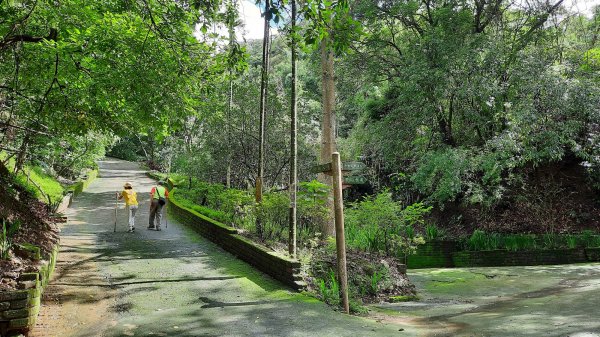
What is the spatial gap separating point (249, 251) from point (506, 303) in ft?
17.8

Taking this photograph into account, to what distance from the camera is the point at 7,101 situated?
11461mm

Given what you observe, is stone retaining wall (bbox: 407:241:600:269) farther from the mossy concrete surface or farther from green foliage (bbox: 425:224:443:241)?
the mossy concrete surface

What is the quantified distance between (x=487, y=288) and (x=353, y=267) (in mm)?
3987

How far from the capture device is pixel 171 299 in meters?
7.96

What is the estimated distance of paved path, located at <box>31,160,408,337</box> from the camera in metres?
6.59

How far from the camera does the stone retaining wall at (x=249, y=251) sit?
8898 mm

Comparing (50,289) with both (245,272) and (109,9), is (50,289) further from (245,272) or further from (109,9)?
(109,9)

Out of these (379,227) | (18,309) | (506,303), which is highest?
(379,227)

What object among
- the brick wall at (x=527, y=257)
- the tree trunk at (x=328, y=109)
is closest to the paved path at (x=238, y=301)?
the brick wall at (x=527, y=257)

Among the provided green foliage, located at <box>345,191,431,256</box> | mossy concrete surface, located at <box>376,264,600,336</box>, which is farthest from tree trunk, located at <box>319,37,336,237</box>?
mossy concrete surface, located at <box>376,264,600,336</box>

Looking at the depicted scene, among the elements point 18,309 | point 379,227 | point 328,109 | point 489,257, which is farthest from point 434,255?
point 18,309

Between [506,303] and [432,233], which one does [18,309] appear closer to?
[506,303]

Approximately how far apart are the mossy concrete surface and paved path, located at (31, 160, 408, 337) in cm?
128

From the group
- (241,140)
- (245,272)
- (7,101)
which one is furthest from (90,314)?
(241,140)
